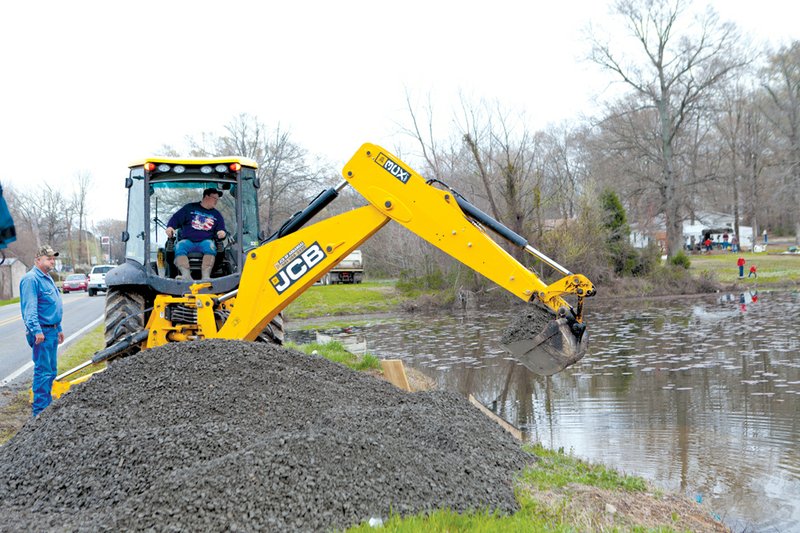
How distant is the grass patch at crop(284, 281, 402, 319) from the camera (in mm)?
32812

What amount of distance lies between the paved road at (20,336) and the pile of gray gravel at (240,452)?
7.15 m

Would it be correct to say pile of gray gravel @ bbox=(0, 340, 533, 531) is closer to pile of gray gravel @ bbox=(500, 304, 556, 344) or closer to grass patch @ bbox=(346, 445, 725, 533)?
grass patch @ bbox=(346, 445, 725, 533)

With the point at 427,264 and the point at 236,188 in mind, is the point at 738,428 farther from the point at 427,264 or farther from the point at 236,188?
the point at 427,264

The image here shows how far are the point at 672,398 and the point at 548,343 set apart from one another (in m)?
4.43

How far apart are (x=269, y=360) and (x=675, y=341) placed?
12937 mm

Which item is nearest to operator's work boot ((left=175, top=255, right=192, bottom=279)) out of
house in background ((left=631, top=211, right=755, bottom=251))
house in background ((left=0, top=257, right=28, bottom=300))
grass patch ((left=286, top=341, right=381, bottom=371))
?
grass patch ((left=286, top=341, right=381, bottom=371))

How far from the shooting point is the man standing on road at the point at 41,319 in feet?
29.1

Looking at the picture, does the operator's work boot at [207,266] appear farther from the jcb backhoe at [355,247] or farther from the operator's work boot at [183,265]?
the jcb backhoe at [355,247]

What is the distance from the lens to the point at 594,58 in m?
47.2

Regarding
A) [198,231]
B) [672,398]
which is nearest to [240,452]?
[198,231]

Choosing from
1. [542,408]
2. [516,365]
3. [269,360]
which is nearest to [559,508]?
[269,360]

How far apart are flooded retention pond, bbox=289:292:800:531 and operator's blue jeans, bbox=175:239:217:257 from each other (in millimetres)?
4632

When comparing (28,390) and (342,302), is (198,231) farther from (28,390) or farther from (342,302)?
(342,302)

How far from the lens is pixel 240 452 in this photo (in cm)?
529
